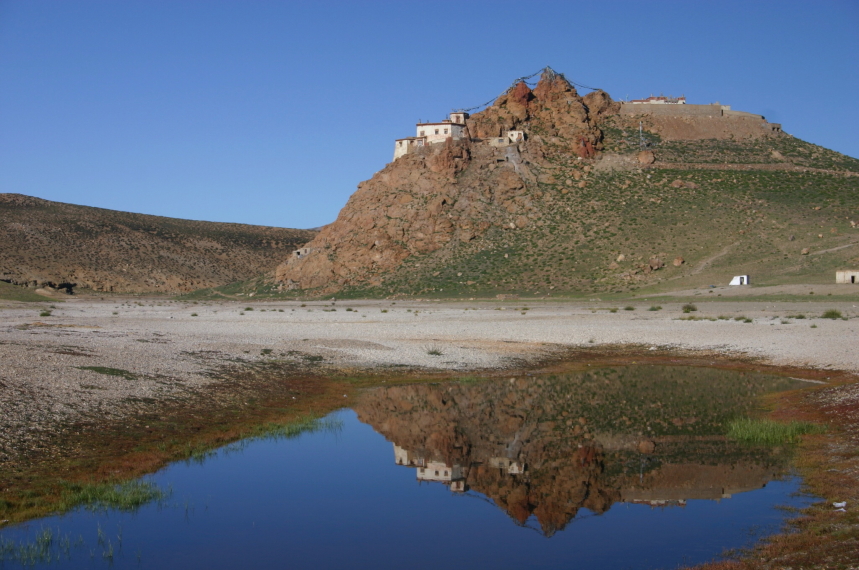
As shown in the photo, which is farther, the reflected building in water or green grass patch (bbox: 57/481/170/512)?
the reflected building in water

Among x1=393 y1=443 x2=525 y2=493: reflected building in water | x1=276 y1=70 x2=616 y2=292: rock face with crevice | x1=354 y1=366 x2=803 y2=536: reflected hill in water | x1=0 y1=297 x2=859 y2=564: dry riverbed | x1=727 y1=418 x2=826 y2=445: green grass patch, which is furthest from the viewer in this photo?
x1=276 y1=70 x2=616 y2=292: rock face with crevice

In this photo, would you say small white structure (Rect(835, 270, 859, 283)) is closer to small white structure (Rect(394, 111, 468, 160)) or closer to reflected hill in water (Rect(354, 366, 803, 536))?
reflected hill in water (Rect(354, 366, 803, 536))

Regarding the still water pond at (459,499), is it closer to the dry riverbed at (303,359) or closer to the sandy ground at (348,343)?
the dry riverbed at (303,359)

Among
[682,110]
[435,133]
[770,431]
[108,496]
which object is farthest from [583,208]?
[108,496]

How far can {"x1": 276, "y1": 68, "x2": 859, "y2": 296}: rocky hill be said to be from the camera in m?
66.6

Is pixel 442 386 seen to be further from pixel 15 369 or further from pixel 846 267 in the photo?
pixel 846 267

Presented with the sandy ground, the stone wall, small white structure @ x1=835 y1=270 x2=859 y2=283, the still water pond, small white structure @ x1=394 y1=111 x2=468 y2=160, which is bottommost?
the still water pond

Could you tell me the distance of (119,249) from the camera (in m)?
117

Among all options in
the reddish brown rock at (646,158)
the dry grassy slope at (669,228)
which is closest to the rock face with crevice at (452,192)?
the dry grassy slope at (669,228)

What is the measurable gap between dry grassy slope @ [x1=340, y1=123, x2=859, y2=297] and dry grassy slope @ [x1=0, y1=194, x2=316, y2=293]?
165ft

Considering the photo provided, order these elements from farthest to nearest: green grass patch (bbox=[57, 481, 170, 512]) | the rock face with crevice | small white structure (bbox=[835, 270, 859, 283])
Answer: the rock face with crevice, small white structure (bbox=[835, 270, 859, 283]), green grass patch (bbox=[57, 481, 170, 512])

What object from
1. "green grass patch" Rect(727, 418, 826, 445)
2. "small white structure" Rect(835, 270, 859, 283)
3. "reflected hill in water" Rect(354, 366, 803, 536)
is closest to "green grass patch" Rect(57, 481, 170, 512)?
"reflected hill in water" Rect(354, 366, 803, 536)

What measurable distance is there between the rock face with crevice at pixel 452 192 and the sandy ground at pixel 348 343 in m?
25.3

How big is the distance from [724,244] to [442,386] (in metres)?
52.2
